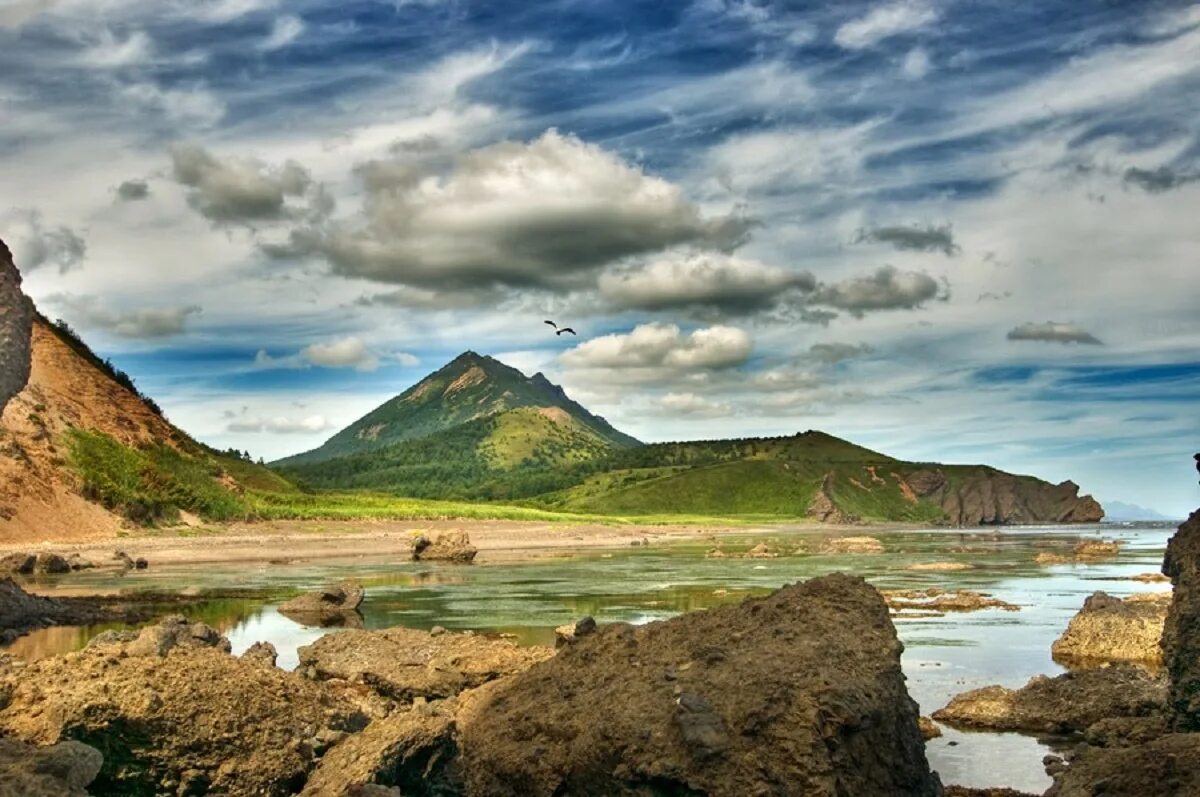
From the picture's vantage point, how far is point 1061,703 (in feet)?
59.2

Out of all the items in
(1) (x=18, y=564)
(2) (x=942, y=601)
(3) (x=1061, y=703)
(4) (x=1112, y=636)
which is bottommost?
(2) (x=942, y=601)

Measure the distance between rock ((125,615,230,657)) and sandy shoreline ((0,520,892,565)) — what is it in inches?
1765

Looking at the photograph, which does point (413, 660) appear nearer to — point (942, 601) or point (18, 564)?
point (942, 601)

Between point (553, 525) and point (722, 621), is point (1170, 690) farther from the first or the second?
point (553, 525)

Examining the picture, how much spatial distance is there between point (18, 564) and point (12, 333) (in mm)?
29919

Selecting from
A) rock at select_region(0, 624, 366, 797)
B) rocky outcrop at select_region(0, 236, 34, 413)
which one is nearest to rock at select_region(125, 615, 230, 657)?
rock at select_region(0, 624, 366, 797)

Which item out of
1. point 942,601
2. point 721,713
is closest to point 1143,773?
point 721,713

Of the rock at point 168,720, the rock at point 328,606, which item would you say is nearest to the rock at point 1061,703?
the rock at point 168,720

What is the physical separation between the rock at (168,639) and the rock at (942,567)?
162ft

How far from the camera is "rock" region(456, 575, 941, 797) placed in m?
9.28

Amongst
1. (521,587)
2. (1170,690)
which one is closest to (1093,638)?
(1170,690)

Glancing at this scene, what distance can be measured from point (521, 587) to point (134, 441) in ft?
198

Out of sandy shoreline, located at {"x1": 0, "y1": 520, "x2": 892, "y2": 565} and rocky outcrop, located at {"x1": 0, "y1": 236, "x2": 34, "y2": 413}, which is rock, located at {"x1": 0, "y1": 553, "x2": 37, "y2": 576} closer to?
sandy shoreline, located at {"x1": 0, "y1": 520, "x2": 892, "y2": 565}

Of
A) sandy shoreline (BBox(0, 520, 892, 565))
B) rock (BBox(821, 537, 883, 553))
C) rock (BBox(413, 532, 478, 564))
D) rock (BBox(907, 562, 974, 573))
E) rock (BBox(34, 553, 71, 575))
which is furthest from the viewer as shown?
rock (BBox(821, 537, 883, 553))
